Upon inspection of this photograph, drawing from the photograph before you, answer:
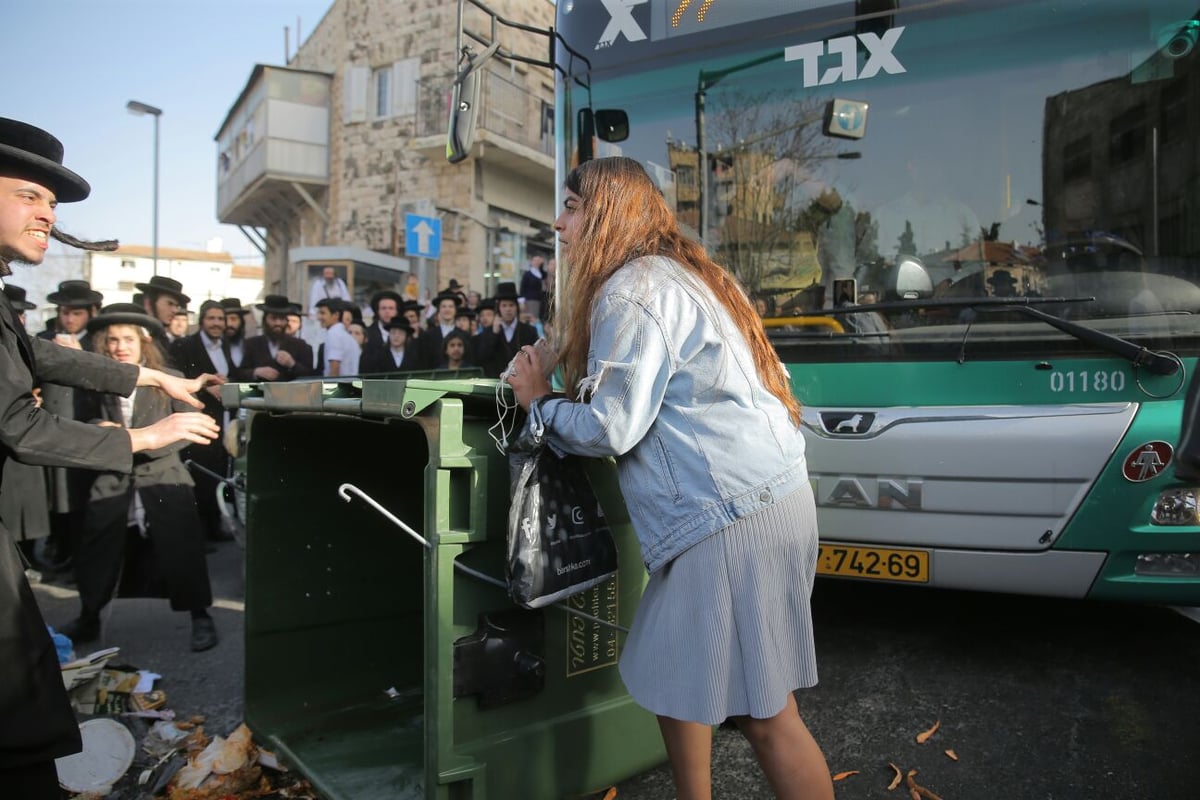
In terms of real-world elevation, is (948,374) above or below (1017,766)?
above

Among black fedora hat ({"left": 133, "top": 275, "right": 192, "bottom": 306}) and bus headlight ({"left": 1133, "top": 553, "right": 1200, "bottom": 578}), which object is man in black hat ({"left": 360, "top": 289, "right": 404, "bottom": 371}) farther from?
bus headlight ({"left": 1133, "top": 553, "right": 1200, "bottom": 578})

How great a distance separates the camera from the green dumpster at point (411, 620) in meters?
2.23

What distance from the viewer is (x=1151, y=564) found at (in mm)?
3277

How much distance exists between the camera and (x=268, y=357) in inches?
318

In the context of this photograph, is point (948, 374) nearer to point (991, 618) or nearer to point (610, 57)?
point (991, 618)

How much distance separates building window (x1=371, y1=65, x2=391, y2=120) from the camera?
88.3ft

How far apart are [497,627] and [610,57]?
3.01 metres

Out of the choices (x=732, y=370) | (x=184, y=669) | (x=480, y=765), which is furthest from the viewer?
(x=184, y=669)

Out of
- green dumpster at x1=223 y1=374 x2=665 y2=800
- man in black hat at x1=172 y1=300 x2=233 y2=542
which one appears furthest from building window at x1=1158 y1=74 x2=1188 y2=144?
man in black hat at x1=172 y1=300 x2=233 y2=542

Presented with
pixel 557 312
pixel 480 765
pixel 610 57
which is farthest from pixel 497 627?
pixel 610 57

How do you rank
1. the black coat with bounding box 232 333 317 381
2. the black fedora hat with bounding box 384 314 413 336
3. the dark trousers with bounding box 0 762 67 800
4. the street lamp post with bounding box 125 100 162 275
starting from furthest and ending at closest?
the street lamp post with bounding box 125 100 162 275
the black fedora hat with bounding box 384 314 413 336
the black coat with bounding box 232 333 317 381
the dark trousers with bounding box 0 762 67 800

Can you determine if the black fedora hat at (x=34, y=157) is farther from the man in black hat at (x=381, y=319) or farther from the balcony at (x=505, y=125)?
the balcony at (x=505, y=125)

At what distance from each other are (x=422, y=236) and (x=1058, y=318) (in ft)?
47.3

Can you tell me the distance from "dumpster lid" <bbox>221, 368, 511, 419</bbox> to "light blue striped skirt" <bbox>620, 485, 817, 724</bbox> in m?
0.69
